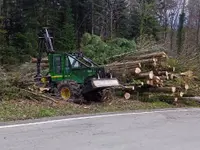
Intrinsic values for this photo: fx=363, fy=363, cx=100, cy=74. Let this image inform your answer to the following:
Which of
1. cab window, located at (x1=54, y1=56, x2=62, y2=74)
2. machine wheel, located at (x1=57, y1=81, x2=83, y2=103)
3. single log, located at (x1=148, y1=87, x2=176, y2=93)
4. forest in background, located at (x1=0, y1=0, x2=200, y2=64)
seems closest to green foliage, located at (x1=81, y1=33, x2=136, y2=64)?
single log, located at (x1=148, y1=87, x2=176, y2=93)

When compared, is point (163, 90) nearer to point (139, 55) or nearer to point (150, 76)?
point (150, 76)

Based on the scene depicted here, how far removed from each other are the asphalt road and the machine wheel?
402cm

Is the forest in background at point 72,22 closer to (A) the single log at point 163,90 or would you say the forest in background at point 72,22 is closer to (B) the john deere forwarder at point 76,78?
(B) the john deere forwarder at point 76,78

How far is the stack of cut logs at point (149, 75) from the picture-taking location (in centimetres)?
1720

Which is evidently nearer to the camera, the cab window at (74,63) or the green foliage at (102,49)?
the cab window at (74,63)

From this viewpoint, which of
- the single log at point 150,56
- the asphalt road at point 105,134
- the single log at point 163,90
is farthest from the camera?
the single log at point 150,56

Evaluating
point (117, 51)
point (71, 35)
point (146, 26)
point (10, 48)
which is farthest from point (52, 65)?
point (146, 26)

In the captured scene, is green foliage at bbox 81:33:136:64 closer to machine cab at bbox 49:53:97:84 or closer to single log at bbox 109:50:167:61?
single log at bbox 109:50:167:61

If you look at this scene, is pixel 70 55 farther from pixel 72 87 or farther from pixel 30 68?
pixel 30 68

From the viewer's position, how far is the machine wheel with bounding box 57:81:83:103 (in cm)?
1539

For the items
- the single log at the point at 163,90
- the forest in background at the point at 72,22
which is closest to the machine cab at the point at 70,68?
the single log at the point at 163,90

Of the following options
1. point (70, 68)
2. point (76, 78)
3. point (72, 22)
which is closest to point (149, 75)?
point (76, 78)

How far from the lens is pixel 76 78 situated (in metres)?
16.0

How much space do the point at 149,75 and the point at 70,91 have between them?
391 cm
